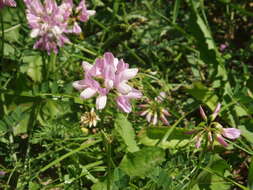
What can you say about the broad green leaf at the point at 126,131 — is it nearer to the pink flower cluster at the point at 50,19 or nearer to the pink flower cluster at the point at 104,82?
the pink flower cluster at the point at 50,19

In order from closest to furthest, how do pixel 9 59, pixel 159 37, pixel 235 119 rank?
pixel 235 119 < pixel 9 59 < pixel 159 37

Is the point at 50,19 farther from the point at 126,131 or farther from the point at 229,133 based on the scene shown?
the point at 229,133

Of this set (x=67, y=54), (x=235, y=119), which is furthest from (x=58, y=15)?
(x=235, y=119)

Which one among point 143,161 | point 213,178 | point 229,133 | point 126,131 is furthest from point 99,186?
point 229,133

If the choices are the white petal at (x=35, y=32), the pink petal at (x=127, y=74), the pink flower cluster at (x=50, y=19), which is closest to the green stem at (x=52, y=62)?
the pink flower cluster at (x=50, y=19)

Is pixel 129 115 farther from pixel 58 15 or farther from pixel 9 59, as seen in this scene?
pixel 9 59

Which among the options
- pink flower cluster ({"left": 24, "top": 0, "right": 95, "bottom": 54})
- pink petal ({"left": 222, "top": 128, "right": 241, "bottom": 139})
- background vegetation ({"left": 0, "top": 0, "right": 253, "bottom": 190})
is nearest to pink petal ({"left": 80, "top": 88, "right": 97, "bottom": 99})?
background vegetation ({"left": 0, "top": 0, "right": 253, "bottom": 190})
